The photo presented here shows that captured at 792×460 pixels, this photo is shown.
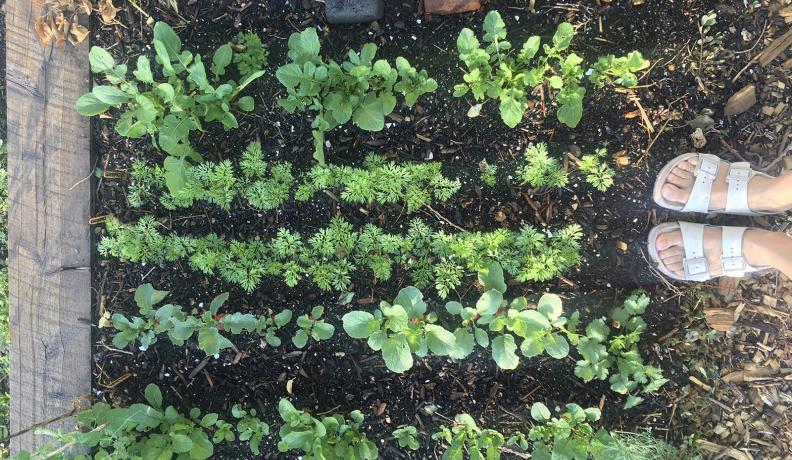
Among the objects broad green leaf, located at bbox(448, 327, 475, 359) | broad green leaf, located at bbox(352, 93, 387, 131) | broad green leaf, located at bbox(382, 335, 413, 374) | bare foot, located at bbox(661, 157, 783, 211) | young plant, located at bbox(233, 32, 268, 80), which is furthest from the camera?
young plant, located at bbox(233, 32, 268, 80)

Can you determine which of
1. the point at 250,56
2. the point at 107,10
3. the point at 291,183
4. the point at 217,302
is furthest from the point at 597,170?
the point at 107,10

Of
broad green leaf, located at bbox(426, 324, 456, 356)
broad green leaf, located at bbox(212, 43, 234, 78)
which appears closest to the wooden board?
broad green leaf, located at bbox(212, 43, 234, 78)

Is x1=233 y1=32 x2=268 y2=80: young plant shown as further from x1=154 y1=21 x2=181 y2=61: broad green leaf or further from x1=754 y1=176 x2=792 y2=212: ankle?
x1=754 y1=176 x2=792 y2=212: ankle

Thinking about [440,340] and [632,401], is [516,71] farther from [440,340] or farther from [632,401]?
[632,401]

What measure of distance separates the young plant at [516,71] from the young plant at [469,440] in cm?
154

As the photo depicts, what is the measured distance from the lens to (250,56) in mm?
2770

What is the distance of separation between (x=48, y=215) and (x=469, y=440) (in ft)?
8.38

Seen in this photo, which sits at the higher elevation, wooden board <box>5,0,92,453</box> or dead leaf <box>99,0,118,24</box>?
dead leaf <box>99,0,118,24</box>

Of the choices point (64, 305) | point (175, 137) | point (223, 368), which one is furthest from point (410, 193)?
point (64, 305)

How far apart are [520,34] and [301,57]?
3.73ft

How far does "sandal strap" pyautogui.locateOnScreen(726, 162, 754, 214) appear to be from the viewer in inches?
105

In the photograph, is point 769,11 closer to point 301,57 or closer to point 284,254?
point 301,57

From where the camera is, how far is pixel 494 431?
8.83ft

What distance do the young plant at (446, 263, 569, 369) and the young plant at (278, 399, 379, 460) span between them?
0.69 meters
